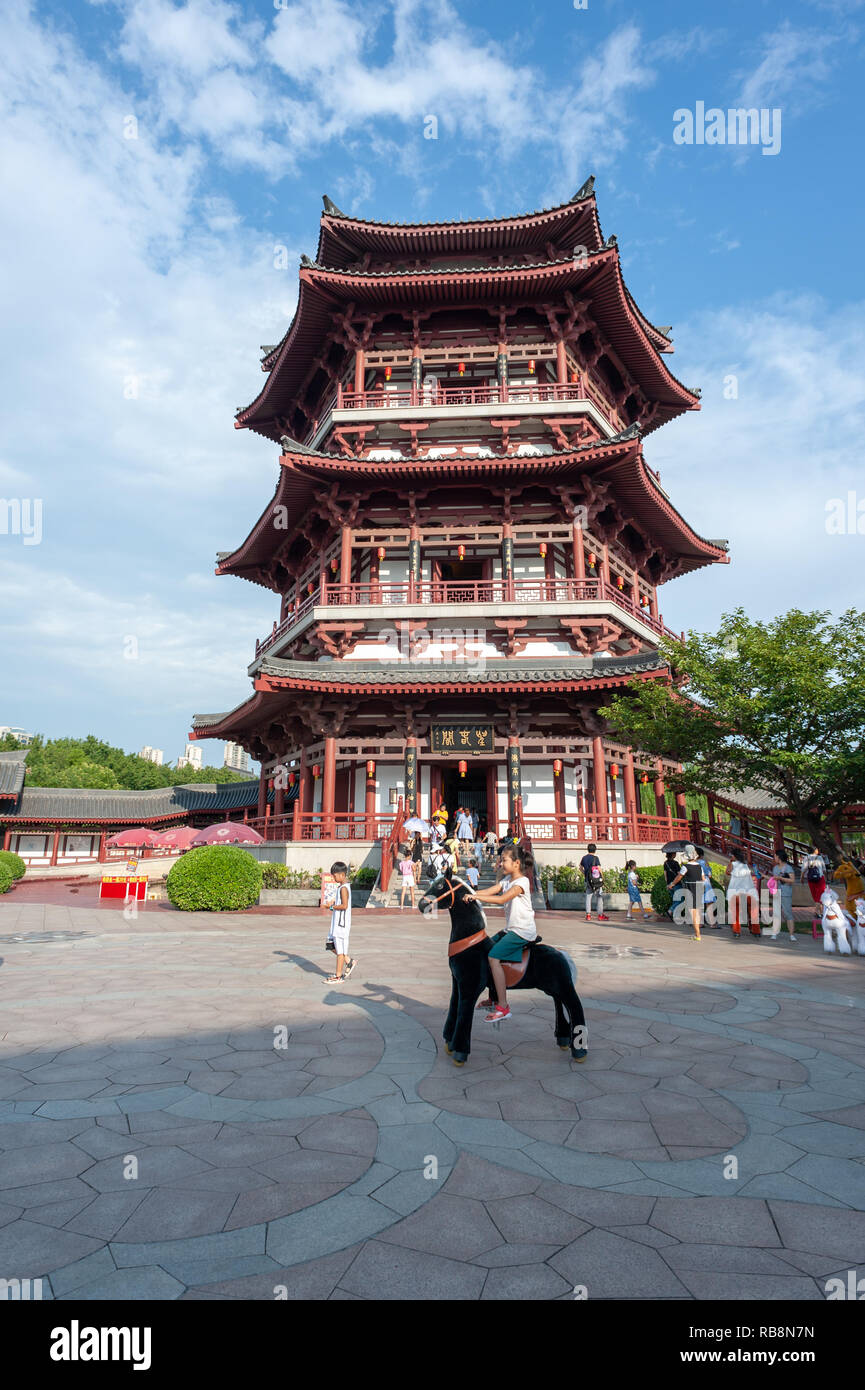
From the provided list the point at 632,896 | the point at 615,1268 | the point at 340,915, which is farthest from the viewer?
the point at 632,896

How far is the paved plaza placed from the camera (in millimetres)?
2535

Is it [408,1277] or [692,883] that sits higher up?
[692,883]

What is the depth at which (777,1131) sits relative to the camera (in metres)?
3.77

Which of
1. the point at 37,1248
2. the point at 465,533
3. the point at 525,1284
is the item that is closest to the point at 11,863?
the point at 465,533

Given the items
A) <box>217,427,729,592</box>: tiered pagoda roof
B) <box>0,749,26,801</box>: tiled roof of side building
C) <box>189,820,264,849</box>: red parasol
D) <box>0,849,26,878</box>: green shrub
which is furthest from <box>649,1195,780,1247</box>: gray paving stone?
<box>0,749,26,801</box>: tiled roof of side building

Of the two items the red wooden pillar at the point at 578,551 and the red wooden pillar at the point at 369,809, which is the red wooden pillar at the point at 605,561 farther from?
the red wooden pillar at the point at 369,809

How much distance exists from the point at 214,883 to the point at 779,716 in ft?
41.5

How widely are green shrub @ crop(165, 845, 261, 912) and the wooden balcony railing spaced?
812 cm

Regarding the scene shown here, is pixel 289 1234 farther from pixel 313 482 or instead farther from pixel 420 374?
pixel 420 374

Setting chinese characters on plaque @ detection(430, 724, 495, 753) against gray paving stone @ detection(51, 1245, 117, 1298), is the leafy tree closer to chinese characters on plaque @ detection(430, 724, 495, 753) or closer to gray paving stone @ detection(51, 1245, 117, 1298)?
chinese characters on plaque @ detection(430, 724, 495, 753)

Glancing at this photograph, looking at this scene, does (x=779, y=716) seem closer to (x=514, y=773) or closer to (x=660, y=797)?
(x=514, y=773)

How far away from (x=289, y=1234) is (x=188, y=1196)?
1.96 feet

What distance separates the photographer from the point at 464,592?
20.6 meters
